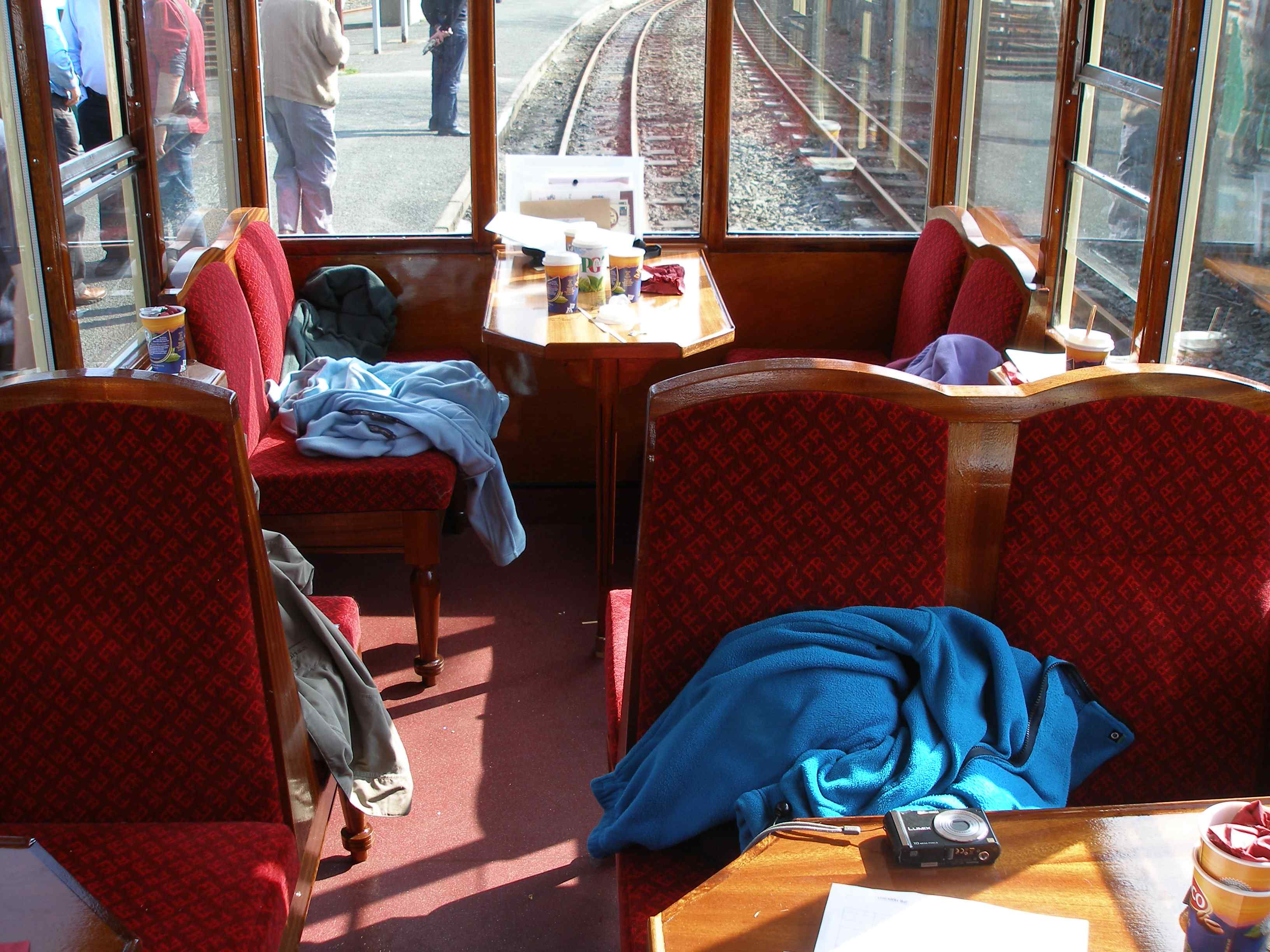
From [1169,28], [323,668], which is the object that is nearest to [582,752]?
[323,668]

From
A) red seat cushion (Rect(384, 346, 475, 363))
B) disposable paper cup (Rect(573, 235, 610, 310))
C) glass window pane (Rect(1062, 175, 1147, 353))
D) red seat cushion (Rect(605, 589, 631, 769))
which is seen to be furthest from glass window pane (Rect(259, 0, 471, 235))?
red seat cushion (Rect(605, 589, 631, 769))

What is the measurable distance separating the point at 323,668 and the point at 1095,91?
94.2 inches

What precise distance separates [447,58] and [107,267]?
1.55 m

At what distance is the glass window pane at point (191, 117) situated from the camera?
125 inches

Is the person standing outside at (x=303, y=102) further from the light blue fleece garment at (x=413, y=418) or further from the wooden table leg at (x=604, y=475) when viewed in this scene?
the wooden table leg at (x=604, y=475)

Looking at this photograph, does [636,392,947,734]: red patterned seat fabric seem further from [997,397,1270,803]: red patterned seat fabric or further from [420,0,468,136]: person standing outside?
[420,0,468,136]: person standing outside

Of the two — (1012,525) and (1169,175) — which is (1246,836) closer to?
(1012,525)

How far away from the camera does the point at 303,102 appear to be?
390 centimetres

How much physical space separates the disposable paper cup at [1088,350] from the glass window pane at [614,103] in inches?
71.2

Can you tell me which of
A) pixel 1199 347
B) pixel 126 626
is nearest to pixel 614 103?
pixel 1199 347

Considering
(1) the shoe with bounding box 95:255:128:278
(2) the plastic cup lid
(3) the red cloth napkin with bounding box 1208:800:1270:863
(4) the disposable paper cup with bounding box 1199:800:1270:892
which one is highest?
(1) the shoe with bounding box 95:255:128:278

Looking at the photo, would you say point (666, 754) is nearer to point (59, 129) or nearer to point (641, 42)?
point (59, 129)

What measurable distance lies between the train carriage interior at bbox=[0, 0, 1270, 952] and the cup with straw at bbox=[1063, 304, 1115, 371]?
1cm

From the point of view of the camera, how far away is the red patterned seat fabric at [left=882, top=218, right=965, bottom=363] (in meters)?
3.61
